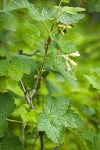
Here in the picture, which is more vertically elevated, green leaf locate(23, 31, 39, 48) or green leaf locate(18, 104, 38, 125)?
green leaf locate(23, 31, 39, 48)

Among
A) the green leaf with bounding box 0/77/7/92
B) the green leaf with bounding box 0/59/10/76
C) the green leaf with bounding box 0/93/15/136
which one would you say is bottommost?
the green leaf with bounding box 0/93/15/136

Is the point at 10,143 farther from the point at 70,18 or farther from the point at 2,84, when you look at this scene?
the point at 70,18

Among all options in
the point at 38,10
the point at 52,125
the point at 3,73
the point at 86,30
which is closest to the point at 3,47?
the point at 3,73

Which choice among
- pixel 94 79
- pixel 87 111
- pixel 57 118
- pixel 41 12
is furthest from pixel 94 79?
pixel 87 111

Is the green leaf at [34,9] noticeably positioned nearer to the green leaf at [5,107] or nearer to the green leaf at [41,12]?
the green leaf at [41,12]

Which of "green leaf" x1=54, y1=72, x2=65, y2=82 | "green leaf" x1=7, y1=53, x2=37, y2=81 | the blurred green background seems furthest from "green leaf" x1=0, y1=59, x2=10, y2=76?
"green leaf" x1=54, y1=72, x2=65, y2=82

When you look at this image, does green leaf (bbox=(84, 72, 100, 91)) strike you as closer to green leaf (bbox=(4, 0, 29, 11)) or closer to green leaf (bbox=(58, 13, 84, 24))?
green leaf (bbox=(58, 13, 84, 24))

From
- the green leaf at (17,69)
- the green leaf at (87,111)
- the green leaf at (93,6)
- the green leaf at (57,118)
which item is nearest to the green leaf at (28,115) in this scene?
the green leaf at (57,118)
